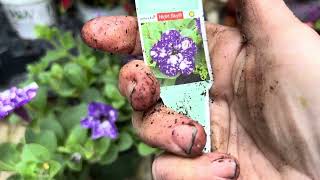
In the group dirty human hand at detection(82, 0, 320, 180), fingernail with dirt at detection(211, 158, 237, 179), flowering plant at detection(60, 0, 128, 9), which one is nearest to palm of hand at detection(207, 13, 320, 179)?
dirty human hand at detection(82, 0, 320, 180)

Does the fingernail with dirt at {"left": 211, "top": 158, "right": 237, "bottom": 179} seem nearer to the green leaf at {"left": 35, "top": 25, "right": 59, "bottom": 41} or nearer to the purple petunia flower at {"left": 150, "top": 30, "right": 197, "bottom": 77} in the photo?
the purple petunia flower at {"left": 150, "top": 30, "right": 197, "bottom": 77}

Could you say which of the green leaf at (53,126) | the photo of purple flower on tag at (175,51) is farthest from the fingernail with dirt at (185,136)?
the green leaf at (53,126)

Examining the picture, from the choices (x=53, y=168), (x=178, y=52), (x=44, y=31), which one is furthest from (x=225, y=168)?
(x=44, y=31)

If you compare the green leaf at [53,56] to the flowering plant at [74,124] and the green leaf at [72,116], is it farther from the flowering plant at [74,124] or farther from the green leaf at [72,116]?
the green leaf at [72,116]

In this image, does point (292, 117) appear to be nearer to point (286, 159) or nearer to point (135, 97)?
point (286, 159)

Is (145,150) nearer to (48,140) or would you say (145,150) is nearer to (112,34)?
(48,140)
